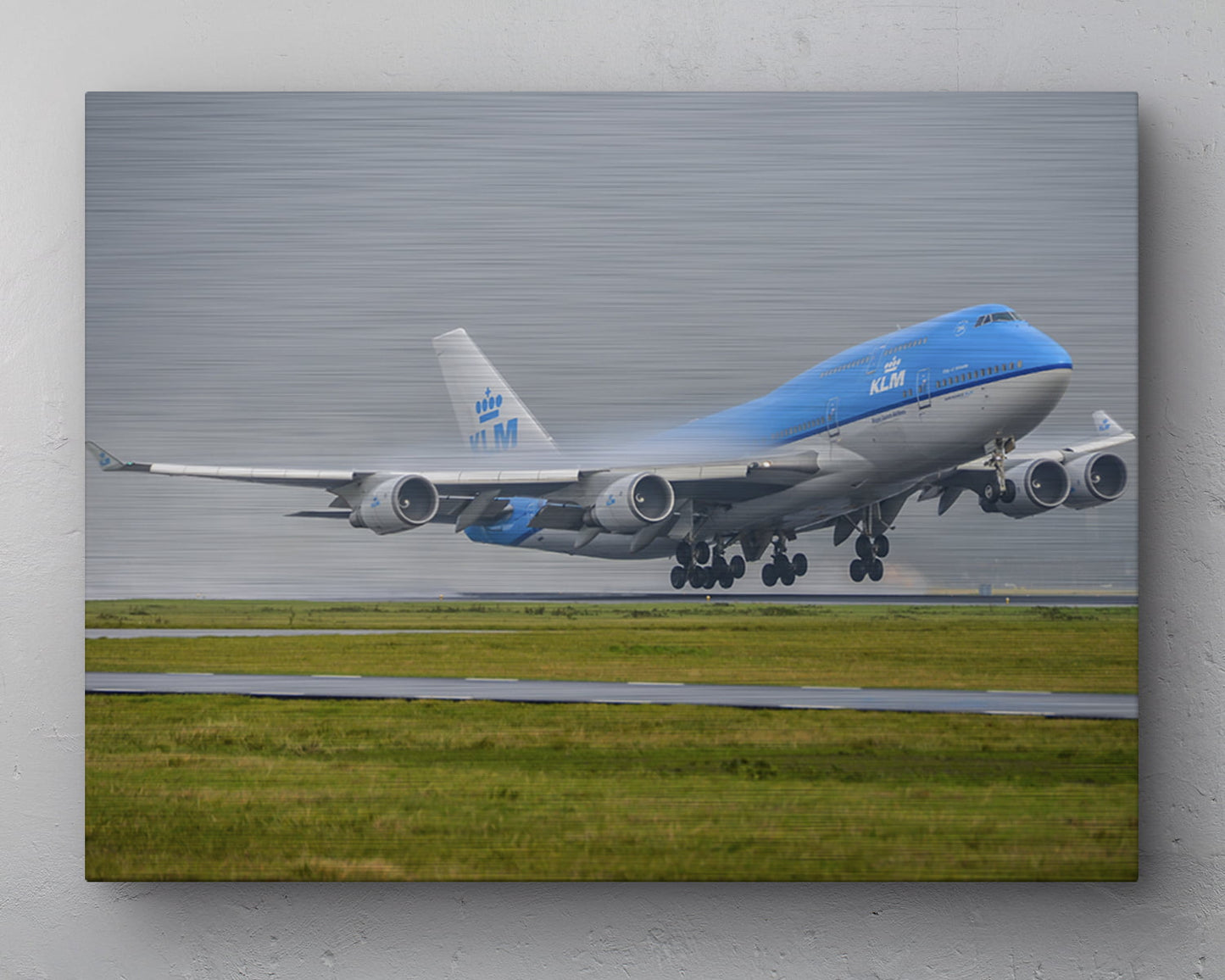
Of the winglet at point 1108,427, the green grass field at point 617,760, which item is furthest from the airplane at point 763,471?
the green grass field at point 617,760

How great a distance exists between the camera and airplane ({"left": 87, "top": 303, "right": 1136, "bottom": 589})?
338cm

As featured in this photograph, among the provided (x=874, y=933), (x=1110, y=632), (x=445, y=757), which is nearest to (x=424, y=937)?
(x=445, y=757)

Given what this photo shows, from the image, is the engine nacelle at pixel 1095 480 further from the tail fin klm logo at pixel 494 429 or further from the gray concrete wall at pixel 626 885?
the tail fin klm logo at pixel 494 429

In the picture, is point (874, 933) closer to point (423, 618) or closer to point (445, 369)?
point (423, 618)

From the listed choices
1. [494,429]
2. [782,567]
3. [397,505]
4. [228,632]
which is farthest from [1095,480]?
[228,632]

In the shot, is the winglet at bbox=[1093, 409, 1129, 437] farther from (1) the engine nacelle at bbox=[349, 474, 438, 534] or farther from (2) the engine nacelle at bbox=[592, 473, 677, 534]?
(1) the engine nacelle at bbox=[349, 474, 438, 534]

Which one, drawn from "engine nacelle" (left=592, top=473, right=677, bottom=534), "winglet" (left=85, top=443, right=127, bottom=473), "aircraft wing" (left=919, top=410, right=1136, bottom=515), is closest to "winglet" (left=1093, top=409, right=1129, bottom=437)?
"aircraft wing" (left=919, top=410, right=1136, bottom=515)

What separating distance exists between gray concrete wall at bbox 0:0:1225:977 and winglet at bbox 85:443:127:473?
0.06 m

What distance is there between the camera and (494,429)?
11.1 feet

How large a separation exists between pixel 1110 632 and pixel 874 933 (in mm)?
1172

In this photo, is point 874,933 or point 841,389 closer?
point 874,933

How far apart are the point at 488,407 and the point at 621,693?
972 mm

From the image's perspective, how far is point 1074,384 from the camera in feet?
11.2

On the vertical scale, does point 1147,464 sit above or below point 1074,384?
below
